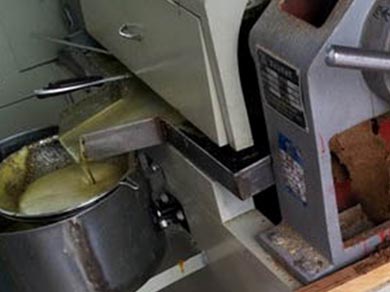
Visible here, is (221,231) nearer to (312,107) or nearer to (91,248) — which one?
(91,248)

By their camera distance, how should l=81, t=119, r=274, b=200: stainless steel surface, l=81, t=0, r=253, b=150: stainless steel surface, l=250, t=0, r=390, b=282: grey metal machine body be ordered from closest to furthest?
l=250, t=0, r=390, b=282: grey metal machine body, l=81, t=0, r=253, b=150: stainless steel surface, l=81, t=119, r=274, b=200: stainless steel surface

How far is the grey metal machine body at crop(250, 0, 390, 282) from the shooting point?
996 millimetres

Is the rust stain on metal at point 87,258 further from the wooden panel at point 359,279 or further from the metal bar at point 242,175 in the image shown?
the wooden panel at point 359,279

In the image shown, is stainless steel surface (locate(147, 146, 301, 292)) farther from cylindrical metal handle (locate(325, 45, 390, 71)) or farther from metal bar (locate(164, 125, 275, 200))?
cylindrical metal handle (locate(325, 45, 390, 71))

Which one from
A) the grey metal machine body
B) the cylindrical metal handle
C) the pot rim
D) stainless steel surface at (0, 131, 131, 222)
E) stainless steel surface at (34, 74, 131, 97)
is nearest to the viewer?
the cylindrical metal handle

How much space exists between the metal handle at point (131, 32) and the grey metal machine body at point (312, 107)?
1.22 ft

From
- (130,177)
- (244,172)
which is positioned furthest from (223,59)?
(130,177)

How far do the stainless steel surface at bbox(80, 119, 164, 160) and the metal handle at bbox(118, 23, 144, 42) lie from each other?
17cm

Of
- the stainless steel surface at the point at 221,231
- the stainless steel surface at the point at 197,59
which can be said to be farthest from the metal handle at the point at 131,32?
the stainless steel surface at the point at 221,231

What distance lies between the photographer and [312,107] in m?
1.03

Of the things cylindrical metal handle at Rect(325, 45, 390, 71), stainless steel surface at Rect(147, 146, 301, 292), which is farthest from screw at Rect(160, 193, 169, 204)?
cylindrical metal handle at Rect(325, 45, 390, 71)

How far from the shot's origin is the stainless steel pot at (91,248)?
141 centimetres

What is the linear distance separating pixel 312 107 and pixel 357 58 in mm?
161

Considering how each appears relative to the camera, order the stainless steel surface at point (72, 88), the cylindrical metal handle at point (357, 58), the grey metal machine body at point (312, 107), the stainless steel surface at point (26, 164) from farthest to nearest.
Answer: the stainless steel surface at point (26, 164), the stainless steel surface at point (72, 88), the grey metal machine body at point (312, 107), the cylindrical metal handle at point (357, 58)
